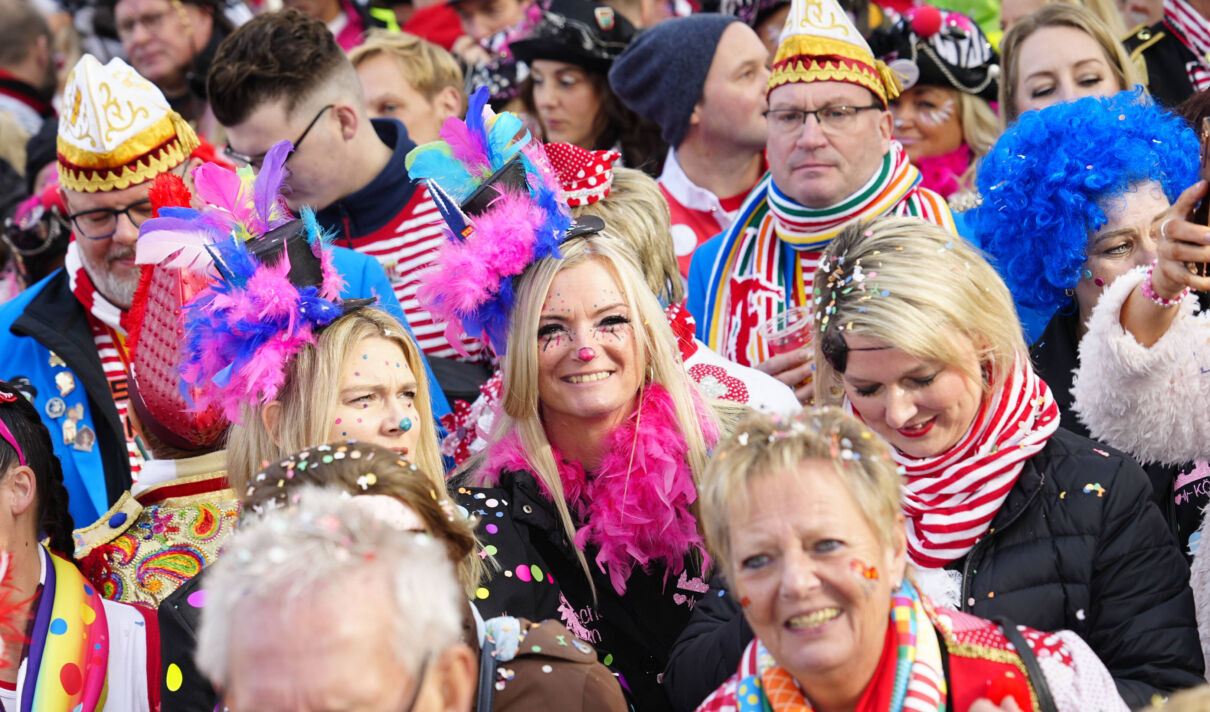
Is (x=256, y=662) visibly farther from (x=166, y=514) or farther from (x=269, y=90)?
(x=269, y=90)

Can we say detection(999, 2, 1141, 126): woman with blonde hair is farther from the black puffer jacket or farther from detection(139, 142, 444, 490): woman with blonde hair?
detection(139, 142, 444, 490): woman with blonde hair

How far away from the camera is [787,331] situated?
4332 millimetres

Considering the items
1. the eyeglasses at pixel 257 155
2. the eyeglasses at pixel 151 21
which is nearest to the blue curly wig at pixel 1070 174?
the eyeglasses at pixel 257 155

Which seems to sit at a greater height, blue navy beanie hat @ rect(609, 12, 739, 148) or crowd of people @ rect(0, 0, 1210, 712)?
blue navy beanie hat @ rect(609, 12, 739, 148)

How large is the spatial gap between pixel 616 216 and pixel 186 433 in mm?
1449

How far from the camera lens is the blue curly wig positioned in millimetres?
3734

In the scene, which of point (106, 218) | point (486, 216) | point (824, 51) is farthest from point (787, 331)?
point (106, 218)

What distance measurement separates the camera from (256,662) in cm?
214

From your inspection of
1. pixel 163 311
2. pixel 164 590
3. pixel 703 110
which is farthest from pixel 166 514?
pixel 703 110

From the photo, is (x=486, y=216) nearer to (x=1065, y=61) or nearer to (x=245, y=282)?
(x=245, y=282)

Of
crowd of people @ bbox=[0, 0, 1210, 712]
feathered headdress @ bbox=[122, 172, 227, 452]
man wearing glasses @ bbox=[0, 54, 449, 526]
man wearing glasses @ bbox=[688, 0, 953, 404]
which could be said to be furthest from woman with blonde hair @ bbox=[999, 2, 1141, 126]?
feathered headdress @ bbox=[122, 172, 227, 452]

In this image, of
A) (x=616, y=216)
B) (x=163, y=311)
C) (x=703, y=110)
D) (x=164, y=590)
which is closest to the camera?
(x=164, y=590)

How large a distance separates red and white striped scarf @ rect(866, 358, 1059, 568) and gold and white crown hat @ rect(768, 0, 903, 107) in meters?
1.82

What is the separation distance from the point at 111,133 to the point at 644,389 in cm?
218
